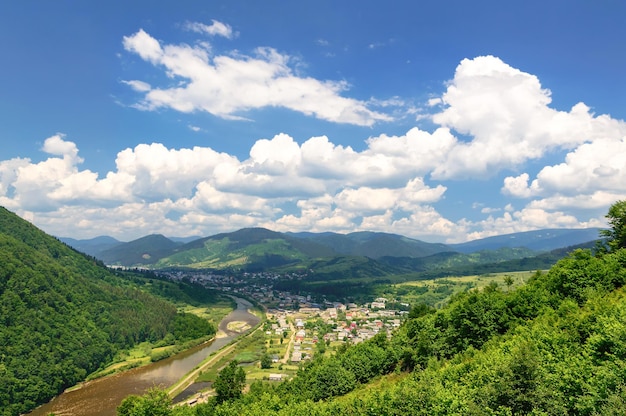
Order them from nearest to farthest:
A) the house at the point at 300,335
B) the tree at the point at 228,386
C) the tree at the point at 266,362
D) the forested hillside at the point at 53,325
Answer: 1. the tree at the point at 228,386
2. the forested hillside at the point at 53,325
3. the tree at the point at 266,362
4. the house at the point at 300,335

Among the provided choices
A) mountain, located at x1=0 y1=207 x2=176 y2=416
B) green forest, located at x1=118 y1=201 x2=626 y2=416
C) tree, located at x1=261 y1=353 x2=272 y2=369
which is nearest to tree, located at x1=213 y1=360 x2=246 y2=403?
green forest, located at x1=118 y1=201 x2=626 y2=416

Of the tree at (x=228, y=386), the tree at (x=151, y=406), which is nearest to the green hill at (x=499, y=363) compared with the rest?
the tree at (x=151, y=406)

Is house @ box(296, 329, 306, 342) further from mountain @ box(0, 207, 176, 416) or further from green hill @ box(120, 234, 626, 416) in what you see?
green hill @ box(120, 234, 626, 416)

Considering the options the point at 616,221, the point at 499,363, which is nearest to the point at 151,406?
the point at 499,363

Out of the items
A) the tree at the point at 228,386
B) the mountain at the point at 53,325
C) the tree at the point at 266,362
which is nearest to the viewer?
the tree at the point at 228,386

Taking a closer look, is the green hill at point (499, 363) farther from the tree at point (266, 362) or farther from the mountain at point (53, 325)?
the mountain at point (53, 325)

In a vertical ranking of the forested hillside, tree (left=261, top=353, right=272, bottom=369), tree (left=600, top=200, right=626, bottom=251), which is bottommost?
tree (left=261, top=353, right=272, bottom=369)

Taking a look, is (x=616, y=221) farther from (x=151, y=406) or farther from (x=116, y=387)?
(x=116, y=387)
